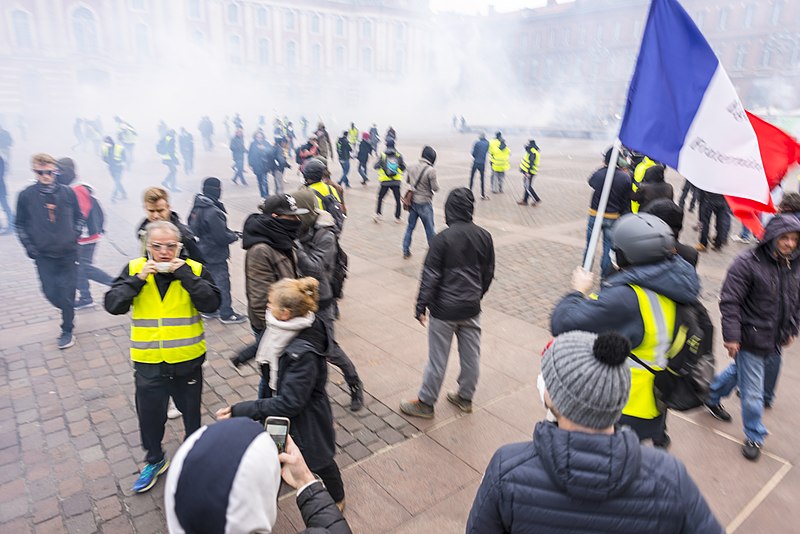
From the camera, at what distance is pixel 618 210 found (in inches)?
288

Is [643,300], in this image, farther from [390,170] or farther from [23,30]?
[23,30]

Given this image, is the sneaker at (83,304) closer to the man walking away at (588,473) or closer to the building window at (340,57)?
the man walking away at (588,473)

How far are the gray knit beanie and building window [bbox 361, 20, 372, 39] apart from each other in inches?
2975

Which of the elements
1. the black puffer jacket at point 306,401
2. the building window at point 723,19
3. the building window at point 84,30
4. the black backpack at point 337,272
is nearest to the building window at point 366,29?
the building window at point 84,30

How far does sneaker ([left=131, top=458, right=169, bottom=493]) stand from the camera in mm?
3316

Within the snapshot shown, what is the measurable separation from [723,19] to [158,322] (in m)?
66.5

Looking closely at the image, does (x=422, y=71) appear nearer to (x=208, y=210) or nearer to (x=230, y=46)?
(x=230, y=46)

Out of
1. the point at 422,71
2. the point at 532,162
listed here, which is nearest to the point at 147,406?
the point at 532,162

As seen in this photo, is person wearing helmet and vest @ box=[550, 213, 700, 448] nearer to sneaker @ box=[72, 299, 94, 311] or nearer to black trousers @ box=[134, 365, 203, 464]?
black trousers @ box=[134, 365, 203, 464]

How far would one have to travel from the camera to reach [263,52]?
63406 millimetres

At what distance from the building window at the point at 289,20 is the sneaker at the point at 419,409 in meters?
69.1

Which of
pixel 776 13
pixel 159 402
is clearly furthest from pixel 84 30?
pixel 776 13

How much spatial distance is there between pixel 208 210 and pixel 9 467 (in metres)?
2.93

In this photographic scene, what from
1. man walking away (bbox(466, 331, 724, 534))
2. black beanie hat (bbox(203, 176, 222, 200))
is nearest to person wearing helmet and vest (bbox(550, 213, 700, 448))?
man walking away (bbox(466, 331, 724, 534))
